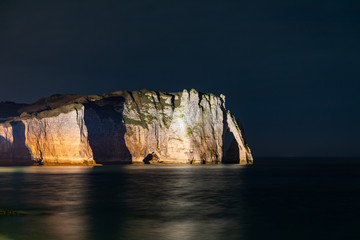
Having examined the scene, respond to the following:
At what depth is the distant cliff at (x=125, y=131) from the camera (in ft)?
421

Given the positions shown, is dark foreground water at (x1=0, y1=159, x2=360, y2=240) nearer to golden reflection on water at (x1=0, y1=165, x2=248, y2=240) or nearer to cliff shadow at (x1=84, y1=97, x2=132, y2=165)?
golden reflection on water at (x1=0, y1=165, x2=248, y2=240)

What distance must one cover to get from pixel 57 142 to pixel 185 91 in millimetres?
45754

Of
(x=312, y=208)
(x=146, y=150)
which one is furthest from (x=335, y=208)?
(x=146, y=150)

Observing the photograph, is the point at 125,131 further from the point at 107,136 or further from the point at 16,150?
the point at 16,150

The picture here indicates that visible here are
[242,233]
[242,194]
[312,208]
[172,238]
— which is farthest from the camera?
[242,194]

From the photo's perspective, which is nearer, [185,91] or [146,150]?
[185,91]

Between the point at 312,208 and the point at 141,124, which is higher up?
the point at 141,124

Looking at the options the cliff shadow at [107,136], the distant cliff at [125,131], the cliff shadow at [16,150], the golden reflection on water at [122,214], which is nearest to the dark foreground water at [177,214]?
the golden reflection on water at [122,214]

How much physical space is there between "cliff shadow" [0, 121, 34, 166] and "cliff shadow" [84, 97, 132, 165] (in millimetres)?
22732

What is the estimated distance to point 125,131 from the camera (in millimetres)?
158625

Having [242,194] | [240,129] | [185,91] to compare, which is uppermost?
[185,91]

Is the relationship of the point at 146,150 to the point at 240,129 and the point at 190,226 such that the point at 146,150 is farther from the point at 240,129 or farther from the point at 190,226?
the point at 190,226

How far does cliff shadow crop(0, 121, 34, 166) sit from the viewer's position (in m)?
146

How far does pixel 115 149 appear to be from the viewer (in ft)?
524
